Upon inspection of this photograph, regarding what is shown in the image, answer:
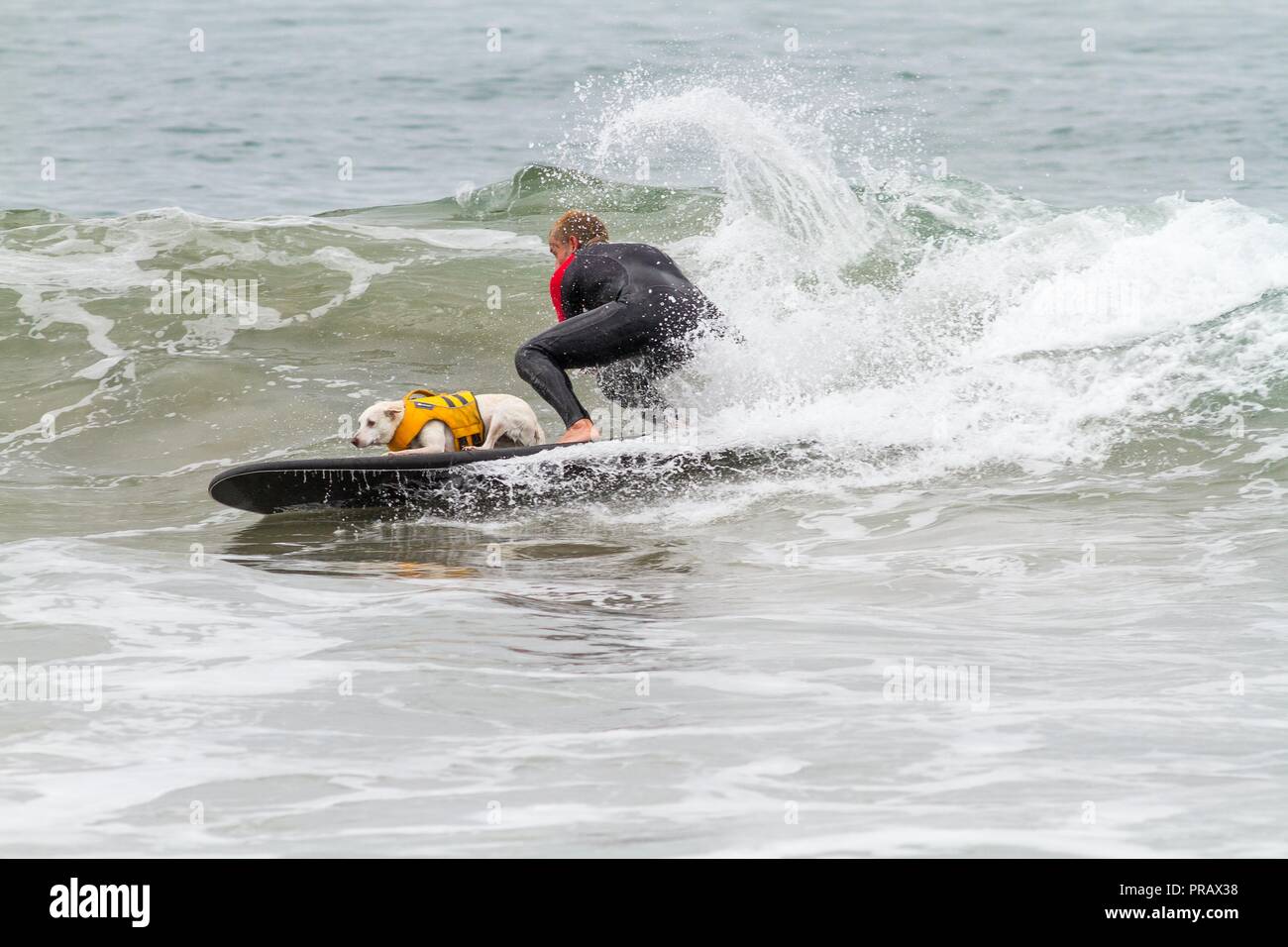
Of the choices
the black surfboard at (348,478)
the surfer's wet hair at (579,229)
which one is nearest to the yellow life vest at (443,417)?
the black surfboard at (348,478)

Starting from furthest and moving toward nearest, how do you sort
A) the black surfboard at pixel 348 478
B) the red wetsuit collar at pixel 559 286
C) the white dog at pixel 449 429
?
the red wetsuit collar at pixel 559 286 → the white dog at pixel 449 429 → the black surfboard at pixel 348 478

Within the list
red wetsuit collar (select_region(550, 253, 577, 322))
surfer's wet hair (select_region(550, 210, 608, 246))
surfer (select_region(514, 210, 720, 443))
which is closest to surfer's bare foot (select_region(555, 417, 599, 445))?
surfer (select_region(514, 210, 720, 443))

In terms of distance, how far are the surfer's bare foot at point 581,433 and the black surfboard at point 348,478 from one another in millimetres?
201

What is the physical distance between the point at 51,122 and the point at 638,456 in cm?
2190

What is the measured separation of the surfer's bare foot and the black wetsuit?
50 mm

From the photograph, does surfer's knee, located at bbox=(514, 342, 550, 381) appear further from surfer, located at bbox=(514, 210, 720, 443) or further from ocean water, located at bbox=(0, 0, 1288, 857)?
ocean water, located at bbox=(0, 0, 1288, 857)

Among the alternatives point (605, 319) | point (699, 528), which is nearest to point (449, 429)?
point (605, 319)

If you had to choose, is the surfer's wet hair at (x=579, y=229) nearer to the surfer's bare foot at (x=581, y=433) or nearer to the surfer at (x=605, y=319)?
the surfer at (x=605, y=319)

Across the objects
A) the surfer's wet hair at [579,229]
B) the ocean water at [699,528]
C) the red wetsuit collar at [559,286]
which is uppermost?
the surfer's wet hair at [579,229]

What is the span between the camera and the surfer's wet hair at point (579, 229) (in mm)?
9156

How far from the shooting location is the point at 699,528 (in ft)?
25.8

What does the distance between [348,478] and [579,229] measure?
226 cm
